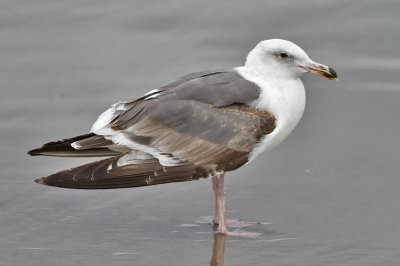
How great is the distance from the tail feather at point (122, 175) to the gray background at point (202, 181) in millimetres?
430

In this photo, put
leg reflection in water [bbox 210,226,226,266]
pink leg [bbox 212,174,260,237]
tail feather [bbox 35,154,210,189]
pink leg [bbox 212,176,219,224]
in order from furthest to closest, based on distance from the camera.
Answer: pink leg [bbox 212,176,219,224] < pink leg [bbox 212,174,260,237] < tail feather [bbox 35,154,210,189] < leg reflection in water [bbox 210,226,226,266]

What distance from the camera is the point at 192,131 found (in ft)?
22.4

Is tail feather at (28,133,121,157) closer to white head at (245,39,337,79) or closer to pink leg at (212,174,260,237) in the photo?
pink leg at (212,174,260,237)

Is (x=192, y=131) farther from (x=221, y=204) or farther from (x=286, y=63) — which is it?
(x=286, y=63)

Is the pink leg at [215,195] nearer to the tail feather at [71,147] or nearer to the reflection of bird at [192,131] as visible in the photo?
the reflection of bird at [192,131]

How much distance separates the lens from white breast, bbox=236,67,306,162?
679 cm

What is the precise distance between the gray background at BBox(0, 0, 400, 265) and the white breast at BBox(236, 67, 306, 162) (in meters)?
0.59

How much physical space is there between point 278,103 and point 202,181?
47.3 inches

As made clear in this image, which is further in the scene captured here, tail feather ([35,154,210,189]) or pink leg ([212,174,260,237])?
pink leg ([212,174,260,237])

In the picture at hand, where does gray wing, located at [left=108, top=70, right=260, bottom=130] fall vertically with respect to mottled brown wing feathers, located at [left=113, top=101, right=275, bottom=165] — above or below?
above

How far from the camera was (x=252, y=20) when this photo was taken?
10180mm

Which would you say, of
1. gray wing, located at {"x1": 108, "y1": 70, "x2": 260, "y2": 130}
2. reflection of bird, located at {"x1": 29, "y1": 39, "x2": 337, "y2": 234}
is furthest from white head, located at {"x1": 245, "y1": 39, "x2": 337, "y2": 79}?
gray wing, located at {"x1": 108, "y1": 70, "x2": 260, "y2": 130}

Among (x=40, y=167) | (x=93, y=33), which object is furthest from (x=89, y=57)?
(x=40, y=167)

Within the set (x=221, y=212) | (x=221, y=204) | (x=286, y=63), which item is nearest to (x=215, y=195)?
(x=221, y=204)
